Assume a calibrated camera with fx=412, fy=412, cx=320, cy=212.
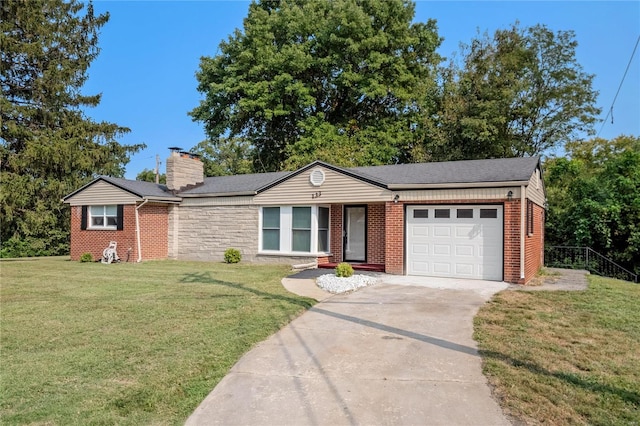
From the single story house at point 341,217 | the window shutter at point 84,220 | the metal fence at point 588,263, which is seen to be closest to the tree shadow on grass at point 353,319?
the single story house at point 341,217

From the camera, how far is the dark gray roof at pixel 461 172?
36.6 ft

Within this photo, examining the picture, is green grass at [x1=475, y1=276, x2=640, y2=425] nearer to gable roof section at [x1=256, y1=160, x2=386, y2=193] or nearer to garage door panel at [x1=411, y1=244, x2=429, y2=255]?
garage door panel at [x1=411, y1=244, x2=429, y2=255]

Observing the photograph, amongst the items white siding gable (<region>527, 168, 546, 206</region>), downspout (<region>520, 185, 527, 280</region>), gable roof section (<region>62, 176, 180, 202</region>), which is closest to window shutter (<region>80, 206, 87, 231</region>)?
gable roof section (<region>62, 176, 180, 202</region>)

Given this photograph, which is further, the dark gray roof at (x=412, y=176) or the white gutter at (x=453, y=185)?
the dark gray roof at (x=412, y=176)

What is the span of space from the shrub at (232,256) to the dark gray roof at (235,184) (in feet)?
7.49

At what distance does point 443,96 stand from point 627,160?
1360cm

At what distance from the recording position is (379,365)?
15.6ft

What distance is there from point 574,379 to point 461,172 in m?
8.60

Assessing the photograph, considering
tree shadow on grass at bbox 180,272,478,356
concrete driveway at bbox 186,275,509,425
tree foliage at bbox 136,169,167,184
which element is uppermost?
tree foliage at bbox 136,169,167,184

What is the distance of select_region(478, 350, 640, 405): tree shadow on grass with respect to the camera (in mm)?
3947

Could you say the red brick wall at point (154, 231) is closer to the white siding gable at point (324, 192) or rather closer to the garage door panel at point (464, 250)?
the white siding gable at point (324, 192)

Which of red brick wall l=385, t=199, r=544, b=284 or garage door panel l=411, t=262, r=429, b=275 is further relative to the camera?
garage door panel l=411, t=262, r=429, b=275

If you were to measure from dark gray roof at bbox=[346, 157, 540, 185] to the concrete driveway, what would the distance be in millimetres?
4963

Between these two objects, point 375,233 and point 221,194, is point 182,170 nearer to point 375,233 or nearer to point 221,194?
point 221,194
